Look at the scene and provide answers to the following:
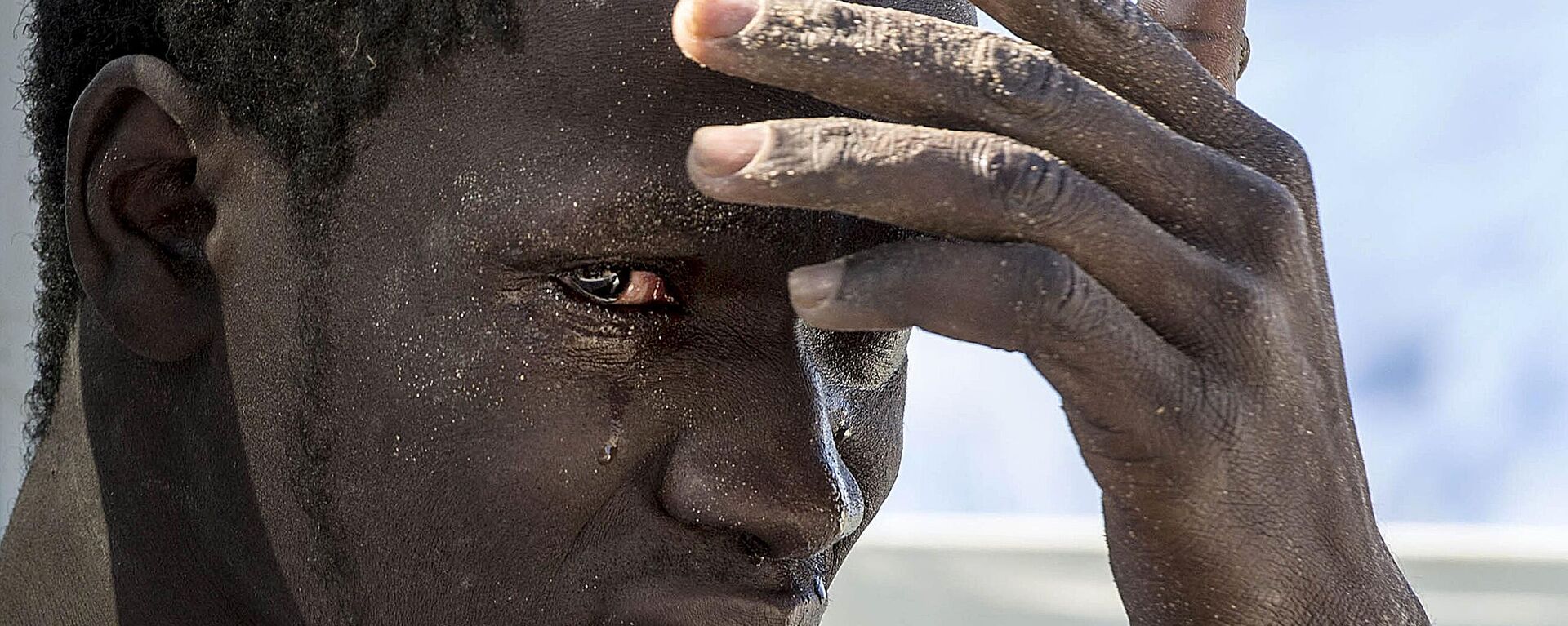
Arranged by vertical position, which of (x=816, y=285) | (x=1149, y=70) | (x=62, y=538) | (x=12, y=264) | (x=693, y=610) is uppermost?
(x=1149, y=70)

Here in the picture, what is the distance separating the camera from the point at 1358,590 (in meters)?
0.88

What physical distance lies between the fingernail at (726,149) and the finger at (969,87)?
36mm

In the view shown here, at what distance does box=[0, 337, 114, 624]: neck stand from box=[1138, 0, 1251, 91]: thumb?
2.90 feet

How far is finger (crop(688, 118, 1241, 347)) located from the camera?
0.74 metres

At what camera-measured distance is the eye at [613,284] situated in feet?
3.14

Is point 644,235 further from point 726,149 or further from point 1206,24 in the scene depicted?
point 1206,24

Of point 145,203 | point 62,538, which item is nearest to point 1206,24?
point 145,203

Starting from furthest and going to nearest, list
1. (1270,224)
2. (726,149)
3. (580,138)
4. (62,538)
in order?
(62,538)
(580,138)
(1270,224)
(726,149)

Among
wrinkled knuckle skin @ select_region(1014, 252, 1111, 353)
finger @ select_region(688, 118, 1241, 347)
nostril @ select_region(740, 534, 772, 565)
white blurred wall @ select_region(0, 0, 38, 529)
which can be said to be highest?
finger @ select_region(688, 118, 1241, 347)

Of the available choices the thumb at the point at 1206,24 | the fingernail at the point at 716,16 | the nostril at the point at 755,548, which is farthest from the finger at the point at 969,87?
the thumb at the point at 1206,24

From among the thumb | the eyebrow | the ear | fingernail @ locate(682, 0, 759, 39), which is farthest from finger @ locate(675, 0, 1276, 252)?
the thumb

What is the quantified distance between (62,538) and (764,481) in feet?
1.88

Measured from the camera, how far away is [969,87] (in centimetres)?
79

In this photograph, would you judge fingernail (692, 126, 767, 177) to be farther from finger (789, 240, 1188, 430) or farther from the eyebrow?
the eyebrow
